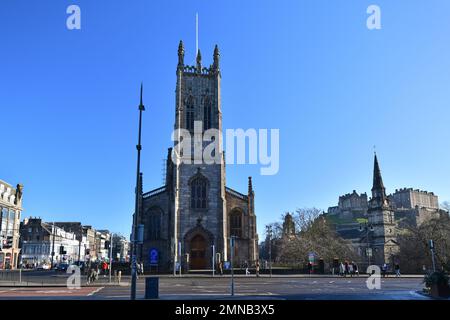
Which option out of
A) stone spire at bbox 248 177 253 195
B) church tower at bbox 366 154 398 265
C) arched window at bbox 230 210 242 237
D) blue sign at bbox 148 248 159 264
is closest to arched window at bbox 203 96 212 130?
stone spire at bbox 248 177 253 195

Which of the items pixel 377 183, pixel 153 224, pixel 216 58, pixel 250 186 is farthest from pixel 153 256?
pixel 377 183

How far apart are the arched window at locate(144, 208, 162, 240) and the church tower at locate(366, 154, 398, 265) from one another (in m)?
50.2

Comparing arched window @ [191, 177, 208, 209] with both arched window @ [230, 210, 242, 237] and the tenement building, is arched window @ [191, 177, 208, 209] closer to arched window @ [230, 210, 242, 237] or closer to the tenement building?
arched window @ [230, 210, 242, 237]

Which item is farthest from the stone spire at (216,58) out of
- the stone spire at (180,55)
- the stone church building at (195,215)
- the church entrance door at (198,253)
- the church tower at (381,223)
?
the church tower at (381,223)

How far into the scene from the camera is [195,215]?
5638 cm

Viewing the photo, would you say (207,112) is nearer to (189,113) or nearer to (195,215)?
(189,113)

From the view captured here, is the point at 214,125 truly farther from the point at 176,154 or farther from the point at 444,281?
the point at 444,281

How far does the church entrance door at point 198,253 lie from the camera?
5544 centimetres

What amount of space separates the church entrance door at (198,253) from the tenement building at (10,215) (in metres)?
37.4

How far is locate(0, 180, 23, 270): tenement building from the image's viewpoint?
250ft

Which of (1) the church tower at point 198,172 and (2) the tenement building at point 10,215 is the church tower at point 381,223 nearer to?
(1) the church tower at point 198,172

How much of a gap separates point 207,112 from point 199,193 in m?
12.9
